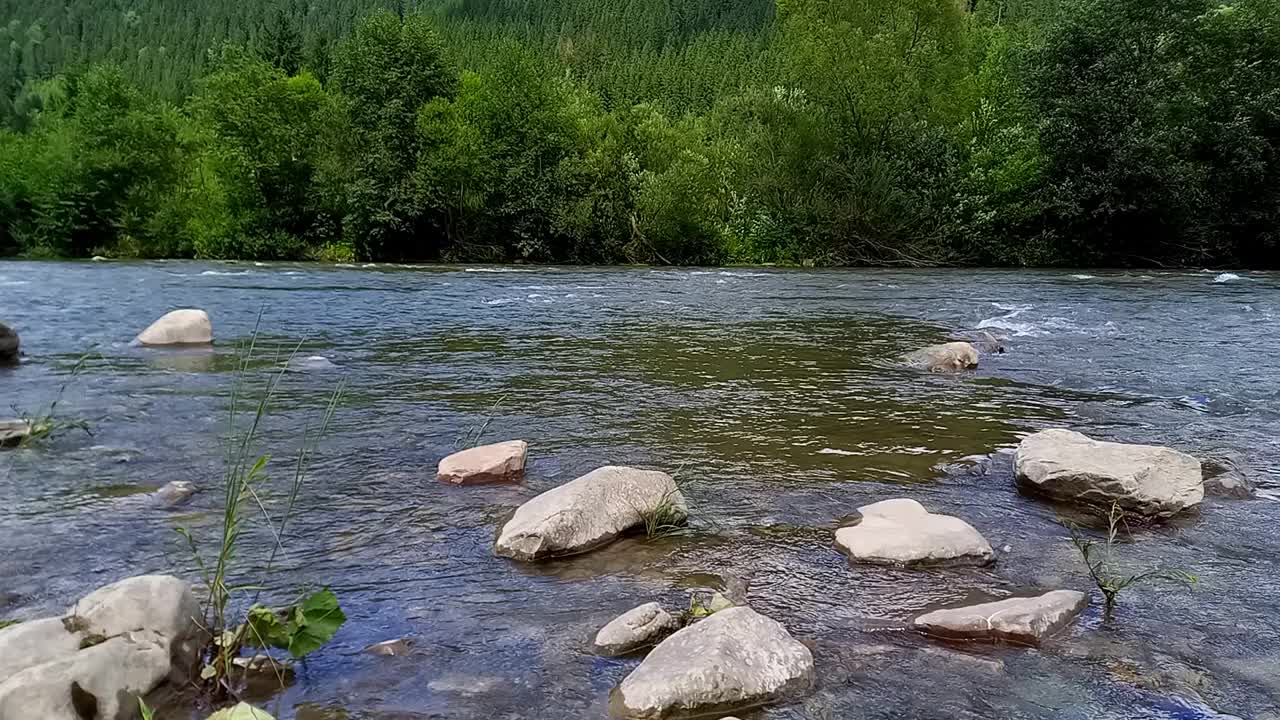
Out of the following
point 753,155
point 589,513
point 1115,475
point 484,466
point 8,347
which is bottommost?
point 8,347

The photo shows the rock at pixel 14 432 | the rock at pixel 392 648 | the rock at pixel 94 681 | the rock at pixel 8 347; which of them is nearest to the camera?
the rock at pixel 94 681

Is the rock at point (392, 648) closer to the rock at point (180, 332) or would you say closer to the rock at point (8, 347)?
the rock at point (8, 347)

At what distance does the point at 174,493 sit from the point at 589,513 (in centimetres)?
262

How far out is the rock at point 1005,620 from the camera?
147 inches

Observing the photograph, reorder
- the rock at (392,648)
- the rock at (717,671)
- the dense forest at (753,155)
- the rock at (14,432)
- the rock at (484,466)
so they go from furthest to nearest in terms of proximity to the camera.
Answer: the dense forest at (753,155), the rock at (14,432), the rock at (484,466), the rock at (392,648), the rock at (717,671)

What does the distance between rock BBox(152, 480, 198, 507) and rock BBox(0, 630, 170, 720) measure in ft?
7.82

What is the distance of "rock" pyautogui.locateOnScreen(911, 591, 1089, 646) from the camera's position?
3.73 m

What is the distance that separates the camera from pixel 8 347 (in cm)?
1034

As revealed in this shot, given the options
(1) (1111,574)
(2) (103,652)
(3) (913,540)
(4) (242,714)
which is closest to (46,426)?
Result: (2) (103,652)

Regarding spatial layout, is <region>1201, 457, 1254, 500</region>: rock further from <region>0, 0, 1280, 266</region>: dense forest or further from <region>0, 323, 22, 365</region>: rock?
<region>0, 0, 1280, 266</region>: dense forest

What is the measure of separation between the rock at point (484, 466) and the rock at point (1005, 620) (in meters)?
2.99

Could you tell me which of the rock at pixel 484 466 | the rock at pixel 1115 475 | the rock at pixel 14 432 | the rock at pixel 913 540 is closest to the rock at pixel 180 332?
the rock at pixel 14 432

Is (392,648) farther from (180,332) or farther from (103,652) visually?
(180,332)

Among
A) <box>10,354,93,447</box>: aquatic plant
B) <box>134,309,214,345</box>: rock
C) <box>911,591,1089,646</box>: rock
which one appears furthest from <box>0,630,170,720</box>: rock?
<box>134,309,214,345</box>: rock
